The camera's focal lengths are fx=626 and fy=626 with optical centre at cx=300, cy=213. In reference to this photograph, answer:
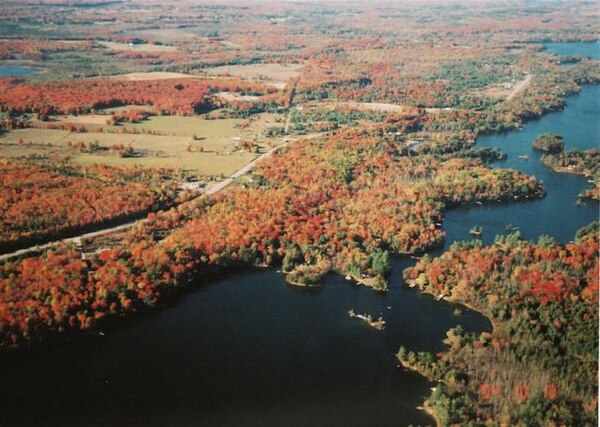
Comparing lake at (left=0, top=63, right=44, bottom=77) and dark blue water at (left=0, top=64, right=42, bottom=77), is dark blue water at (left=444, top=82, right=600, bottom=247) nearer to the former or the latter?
lake at (left=0, top=63, right=44, bottom=77)

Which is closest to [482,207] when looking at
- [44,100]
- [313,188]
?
[313,188]

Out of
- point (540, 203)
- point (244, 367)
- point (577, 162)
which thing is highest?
point (577, 162)

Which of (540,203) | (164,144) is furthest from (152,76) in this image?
(540,203)

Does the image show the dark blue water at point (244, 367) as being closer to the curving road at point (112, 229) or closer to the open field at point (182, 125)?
the curving road at point (112, 229)

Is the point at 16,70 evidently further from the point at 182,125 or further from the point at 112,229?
the point at 112,229

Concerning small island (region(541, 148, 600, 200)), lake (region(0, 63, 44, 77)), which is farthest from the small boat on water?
lake (region(0, 63, 44, 77))

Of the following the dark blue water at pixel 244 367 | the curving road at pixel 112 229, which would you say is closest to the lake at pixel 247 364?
the dark blue water at pixel 244 367
